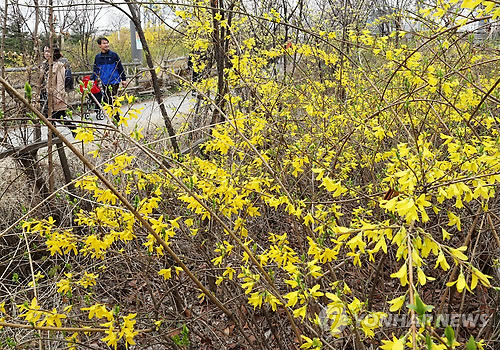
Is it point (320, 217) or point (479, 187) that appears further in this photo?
point (320, 217)

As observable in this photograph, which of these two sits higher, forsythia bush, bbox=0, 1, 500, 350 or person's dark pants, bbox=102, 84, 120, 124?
person's dark pants, bbox=102, 84, 120, 124

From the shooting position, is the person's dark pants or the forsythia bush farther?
the person's dark pants

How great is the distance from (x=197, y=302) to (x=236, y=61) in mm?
2144

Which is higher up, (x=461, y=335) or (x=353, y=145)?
(x=353, y=145)

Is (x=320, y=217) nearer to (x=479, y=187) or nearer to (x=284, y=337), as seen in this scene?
(x=479, y=187)

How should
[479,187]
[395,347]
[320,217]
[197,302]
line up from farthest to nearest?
[197,302] < [320,217] < [479,187] < [395,347]

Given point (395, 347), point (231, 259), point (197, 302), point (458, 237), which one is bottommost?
point (197, 302)

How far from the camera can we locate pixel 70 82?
21.0 ft

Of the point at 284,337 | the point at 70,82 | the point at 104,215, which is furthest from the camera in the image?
the point at 70,82

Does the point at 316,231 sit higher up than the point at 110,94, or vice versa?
the point at 110,94

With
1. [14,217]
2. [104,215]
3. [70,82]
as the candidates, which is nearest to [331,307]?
[104,215]

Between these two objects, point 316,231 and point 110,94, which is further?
point 110,94

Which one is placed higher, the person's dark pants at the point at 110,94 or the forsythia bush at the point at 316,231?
the person's dark pants at the point at 110,94

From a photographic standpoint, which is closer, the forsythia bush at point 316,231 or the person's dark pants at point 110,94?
the forsythia bush at point 316,231
